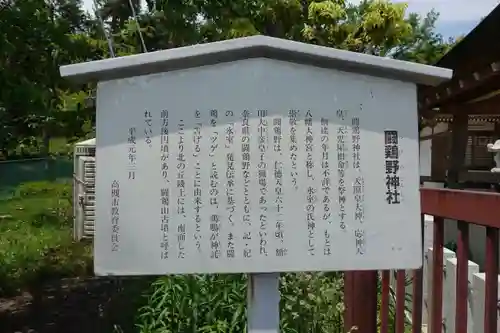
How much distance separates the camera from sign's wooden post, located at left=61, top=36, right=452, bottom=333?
8.04ft

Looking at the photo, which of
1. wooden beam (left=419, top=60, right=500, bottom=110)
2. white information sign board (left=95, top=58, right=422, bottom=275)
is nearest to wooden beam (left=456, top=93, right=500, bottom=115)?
wooden beam (left=419, top=60, right=500, bottom=110)

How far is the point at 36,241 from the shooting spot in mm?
11094

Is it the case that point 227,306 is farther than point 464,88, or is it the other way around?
point 464,88

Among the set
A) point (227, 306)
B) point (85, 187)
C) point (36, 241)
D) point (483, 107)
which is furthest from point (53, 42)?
point (36, 241)

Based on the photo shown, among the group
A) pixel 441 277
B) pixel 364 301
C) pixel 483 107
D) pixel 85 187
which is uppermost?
pixel 483 107

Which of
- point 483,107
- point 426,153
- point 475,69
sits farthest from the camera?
point 426,153

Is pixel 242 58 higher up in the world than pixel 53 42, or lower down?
lower down

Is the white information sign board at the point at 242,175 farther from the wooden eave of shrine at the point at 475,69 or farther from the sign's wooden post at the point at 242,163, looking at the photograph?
the wooden eave of shrine at the point at 475,69

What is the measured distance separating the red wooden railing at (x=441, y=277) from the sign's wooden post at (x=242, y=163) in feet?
0.86

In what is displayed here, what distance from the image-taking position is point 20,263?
30.4 feet

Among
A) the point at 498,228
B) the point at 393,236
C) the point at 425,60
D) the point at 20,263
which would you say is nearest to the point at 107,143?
the point at 393,236

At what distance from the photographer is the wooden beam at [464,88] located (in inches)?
237

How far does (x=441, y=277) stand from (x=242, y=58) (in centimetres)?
131

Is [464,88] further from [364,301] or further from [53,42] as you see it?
[53,42]
